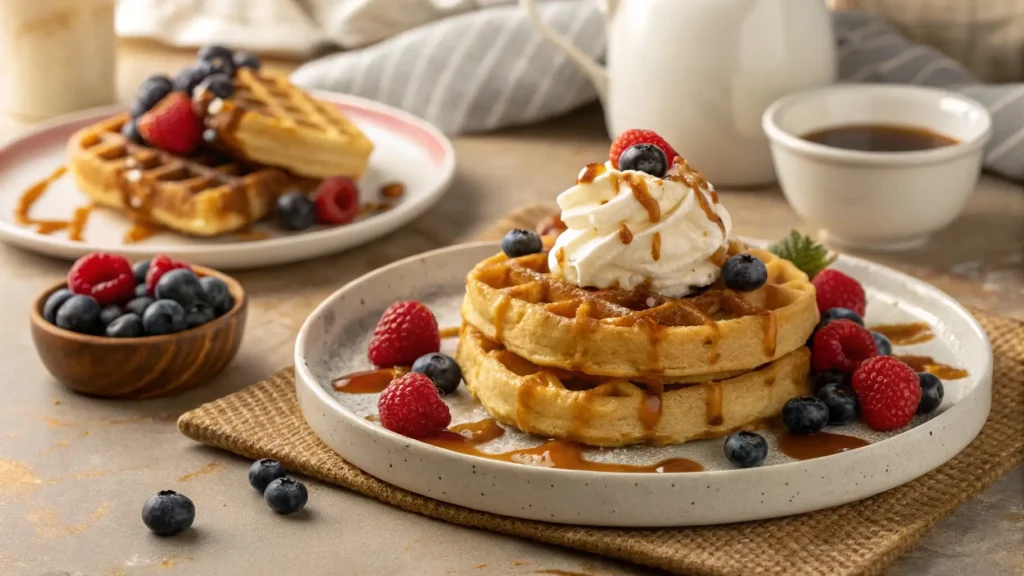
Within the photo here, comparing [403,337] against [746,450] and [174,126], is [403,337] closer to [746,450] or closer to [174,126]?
[746,450]

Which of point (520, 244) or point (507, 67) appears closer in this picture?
point (520, 244)

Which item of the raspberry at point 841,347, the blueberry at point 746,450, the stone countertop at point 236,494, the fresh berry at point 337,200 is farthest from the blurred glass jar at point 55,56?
the blueberry at point 746,450

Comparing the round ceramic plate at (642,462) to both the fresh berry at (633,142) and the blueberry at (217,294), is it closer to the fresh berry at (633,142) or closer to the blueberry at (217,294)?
the blueberry at (217,294)

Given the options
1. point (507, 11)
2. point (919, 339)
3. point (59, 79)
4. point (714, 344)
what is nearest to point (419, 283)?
point (714, 344)

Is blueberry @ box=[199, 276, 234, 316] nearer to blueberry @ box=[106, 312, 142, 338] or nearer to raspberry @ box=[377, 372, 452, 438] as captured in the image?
blueberry @ box=[106, 312, 142, 338]

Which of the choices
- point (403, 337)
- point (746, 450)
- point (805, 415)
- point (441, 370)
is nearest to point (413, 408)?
point (441, 370)

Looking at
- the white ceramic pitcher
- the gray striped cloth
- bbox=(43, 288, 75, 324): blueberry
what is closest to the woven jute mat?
bbox=(43, 288, 75, 324): blueberry

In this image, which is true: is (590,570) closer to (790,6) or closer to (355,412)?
(355,412)
